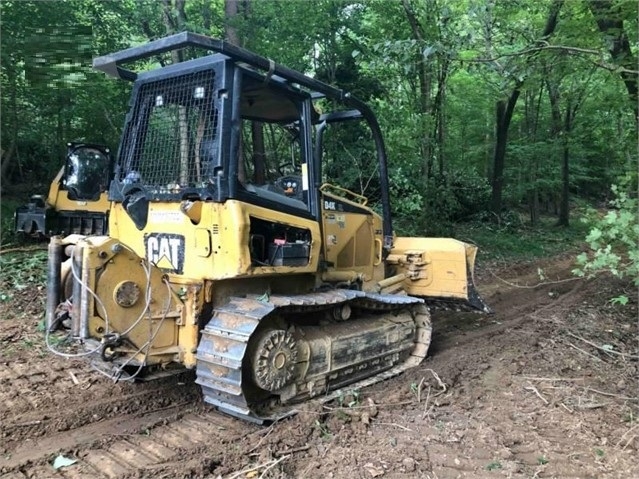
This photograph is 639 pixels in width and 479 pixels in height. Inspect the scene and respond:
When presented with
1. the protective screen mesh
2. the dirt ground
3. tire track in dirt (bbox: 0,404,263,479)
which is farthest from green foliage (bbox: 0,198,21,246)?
tire track in dirt (bbox: 0,404,263,479)

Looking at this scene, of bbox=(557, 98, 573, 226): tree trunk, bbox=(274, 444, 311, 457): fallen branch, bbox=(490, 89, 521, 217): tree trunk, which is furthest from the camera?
bbox=(557, 98, 573, 226): tree trunk

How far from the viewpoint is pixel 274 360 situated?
4176 millimetres

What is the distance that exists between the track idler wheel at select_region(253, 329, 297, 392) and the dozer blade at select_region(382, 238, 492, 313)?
8.53 feet

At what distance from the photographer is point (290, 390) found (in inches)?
175

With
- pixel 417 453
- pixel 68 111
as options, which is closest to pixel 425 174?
pixel 68 111

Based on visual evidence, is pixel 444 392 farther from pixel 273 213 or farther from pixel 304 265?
pixel 273 213

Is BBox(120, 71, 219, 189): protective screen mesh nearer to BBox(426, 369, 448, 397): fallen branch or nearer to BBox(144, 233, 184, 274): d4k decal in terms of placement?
BBox(144, 233, 184, 274): d4k decal

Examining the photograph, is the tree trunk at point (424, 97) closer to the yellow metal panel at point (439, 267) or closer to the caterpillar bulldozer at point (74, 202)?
the yellow metal panel at point (439, 267)

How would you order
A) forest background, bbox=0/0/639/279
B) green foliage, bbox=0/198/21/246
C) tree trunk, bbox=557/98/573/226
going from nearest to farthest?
1. forest background, bbox=0/0/639/279
2. green foliage, bbox=0/198/21/246
3. tree trunk, bbox=557/98/573/226

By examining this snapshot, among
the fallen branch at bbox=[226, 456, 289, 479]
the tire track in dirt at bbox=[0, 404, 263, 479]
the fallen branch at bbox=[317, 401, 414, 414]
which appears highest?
the fallen branch at bbox=[317, 401, 414, 414]

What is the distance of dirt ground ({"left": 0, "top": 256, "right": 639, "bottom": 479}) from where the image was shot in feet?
11.5

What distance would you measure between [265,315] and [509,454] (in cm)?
197

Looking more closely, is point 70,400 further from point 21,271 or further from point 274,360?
point 21,271

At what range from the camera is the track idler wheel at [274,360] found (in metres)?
4.09
